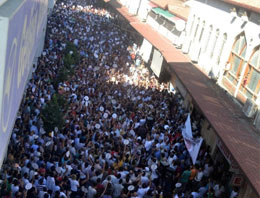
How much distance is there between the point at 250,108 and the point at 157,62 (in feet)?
38.4

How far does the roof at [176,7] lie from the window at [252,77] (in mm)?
11174

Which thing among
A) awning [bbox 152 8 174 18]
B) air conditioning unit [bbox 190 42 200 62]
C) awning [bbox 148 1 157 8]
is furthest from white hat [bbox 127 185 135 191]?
awning [bbox 148 1 157 8]

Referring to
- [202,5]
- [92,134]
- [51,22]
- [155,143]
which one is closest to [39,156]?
[92,134]

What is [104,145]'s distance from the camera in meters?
12.4

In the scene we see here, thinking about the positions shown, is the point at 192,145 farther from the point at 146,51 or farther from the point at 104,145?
the point at 146,51

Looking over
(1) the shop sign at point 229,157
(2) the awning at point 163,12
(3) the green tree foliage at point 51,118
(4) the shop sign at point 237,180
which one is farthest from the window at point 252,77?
(2) the awning at point 163,12

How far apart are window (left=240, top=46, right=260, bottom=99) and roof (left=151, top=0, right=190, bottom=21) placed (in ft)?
36.7

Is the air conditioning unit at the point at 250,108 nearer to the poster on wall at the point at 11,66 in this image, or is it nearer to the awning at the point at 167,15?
the poster on wall at the point at 11,66

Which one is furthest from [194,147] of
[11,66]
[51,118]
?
[11,66]

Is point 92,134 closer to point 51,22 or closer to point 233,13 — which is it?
point 233,13

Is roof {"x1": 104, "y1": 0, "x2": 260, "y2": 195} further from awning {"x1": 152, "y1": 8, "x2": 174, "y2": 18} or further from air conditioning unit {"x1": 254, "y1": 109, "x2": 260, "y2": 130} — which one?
awning {"x1": 152, "y1": 8, "x2": 174, "y2": 18}

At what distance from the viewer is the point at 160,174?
11688 mm

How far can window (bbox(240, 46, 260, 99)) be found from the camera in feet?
44.1

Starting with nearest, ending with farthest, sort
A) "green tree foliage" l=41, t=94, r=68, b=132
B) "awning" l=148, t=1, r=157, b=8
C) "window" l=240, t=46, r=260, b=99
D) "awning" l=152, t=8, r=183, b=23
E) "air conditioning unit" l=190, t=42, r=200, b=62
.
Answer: "green tree foliage" l=41, t=94, r=68, b=132 → "window" l=240, t=46, r=260, b=99 → "air conditioning unit" l=190, t=42, r=200, b=62 → "awning" l=152, t=8, r=183, b=23 → "awning" l=148, t=1, r=157, b=8
